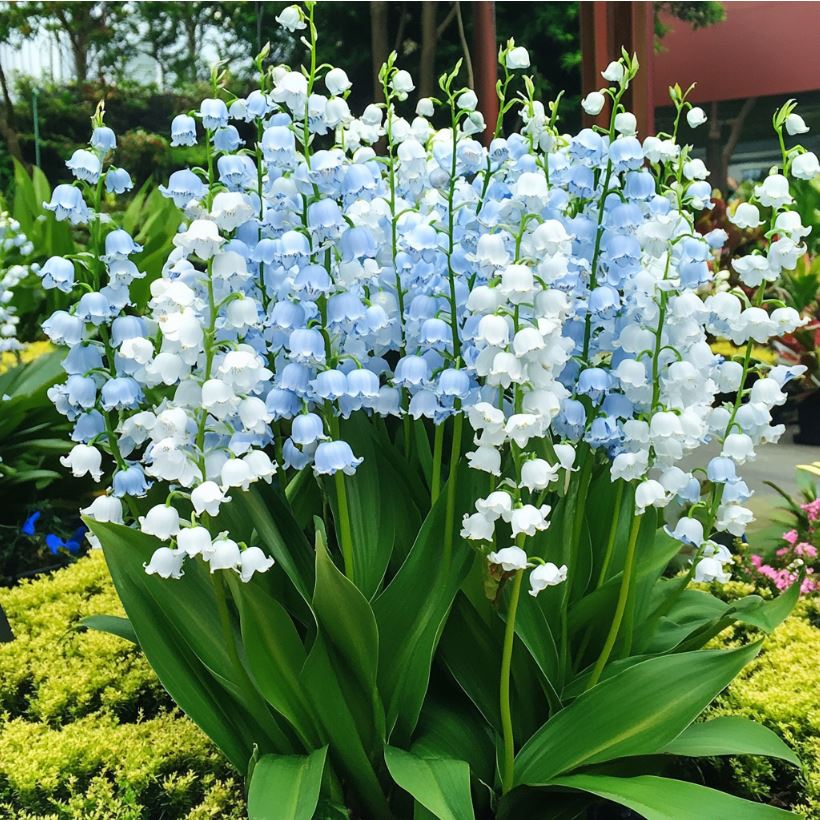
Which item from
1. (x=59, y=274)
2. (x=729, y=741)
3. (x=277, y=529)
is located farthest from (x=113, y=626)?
(x=729, y=741)

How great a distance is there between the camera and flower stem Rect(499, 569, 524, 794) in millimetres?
1133

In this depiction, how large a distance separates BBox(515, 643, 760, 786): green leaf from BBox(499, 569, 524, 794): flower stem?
0.07 feet

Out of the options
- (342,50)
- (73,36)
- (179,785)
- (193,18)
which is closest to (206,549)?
(179,785)

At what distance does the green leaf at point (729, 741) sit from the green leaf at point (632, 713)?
106 millimetres

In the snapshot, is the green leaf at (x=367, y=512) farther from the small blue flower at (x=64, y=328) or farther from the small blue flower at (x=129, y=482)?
the small blue flower at (x=64, y=328)

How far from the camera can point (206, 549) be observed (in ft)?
3.39

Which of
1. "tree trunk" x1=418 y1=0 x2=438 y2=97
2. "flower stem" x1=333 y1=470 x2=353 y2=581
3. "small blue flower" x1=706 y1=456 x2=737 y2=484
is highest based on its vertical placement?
"tree trunk" x1=418 y1=0 x2=438 y2=97

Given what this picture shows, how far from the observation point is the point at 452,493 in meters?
1.21

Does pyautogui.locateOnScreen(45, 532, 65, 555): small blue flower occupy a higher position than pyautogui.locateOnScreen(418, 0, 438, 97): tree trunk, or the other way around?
pyautogui.locateOnScreen(418, 0, 438, 97): tree trunk

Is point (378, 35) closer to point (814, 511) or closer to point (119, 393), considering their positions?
point (814, 511)

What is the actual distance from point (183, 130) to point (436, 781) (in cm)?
93

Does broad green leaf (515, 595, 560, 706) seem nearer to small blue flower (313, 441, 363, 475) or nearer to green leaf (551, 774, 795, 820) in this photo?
green leaf (551, 774, 795, 820)

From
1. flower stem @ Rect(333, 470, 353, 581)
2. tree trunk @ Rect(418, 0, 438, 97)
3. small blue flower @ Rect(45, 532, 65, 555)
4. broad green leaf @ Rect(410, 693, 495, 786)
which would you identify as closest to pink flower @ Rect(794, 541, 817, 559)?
broad green leaf @ Rect(410, 693, 495, 786)

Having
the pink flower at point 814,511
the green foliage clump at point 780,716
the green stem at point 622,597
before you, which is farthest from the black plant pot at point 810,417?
the green stem at point 622,597
